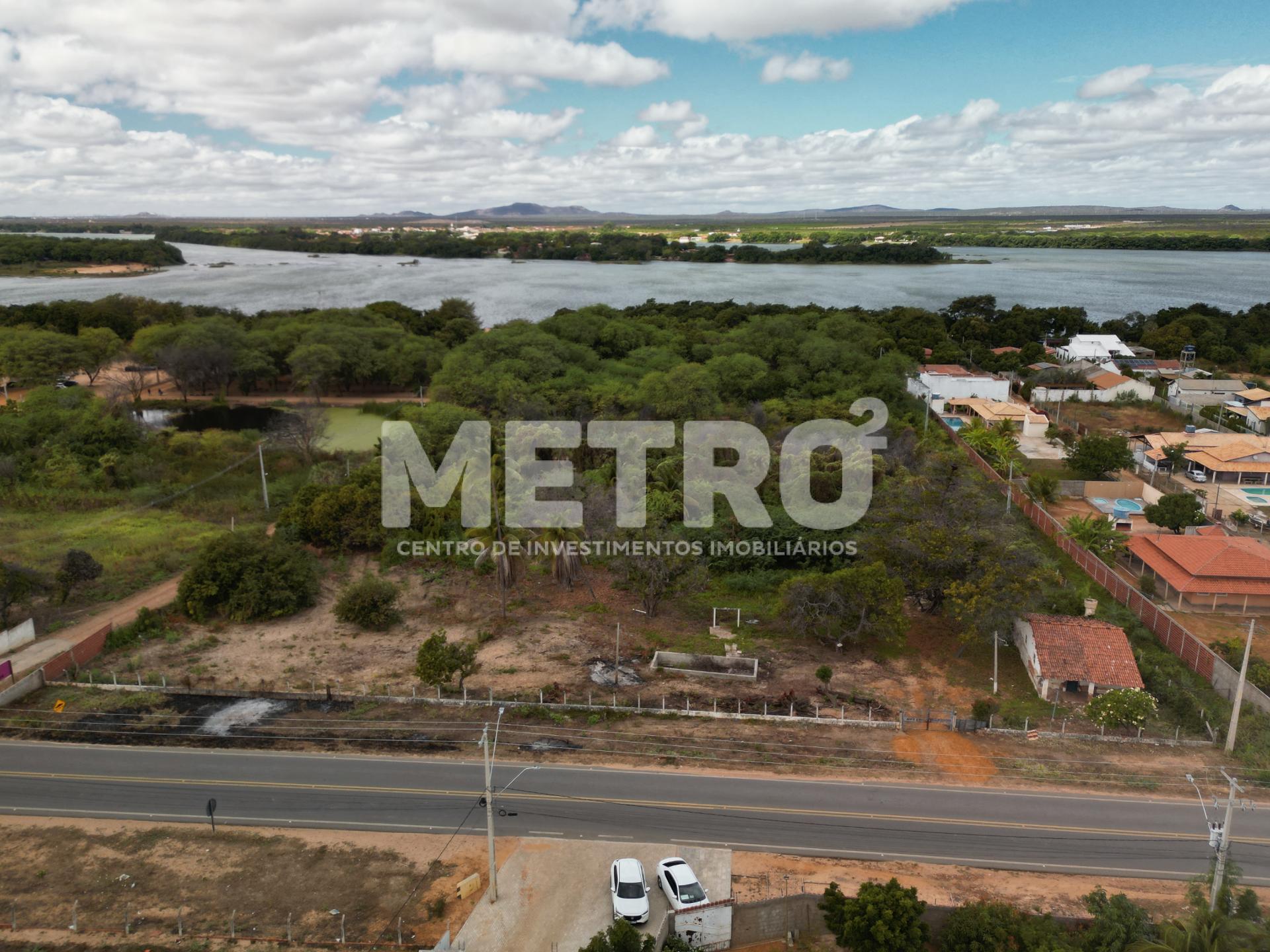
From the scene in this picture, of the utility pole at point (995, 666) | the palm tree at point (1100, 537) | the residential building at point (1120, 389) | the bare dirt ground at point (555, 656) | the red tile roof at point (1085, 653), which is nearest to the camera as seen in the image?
the red tile roof at point (1085, 653)

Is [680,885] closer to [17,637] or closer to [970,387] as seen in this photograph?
[17,637]

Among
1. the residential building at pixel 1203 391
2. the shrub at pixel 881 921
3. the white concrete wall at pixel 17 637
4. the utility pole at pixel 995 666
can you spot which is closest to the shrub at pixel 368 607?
the white concrete wall at pixel 17 637

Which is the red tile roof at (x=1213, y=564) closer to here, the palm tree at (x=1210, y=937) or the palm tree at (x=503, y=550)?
the palm tree at (x=1210, y=937)

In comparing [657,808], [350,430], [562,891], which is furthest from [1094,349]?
[562,891]

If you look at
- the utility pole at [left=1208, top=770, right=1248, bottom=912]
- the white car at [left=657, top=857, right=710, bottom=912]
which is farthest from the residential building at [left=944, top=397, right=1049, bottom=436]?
the white car at [left=657, top=857, right=710, bottom=912]

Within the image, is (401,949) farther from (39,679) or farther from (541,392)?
(541,392)

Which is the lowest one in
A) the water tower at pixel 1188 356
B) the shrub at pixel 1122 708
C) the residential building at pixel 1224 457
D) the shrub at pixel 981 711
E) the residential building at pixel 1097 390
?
the shrub at pixel 981 711
